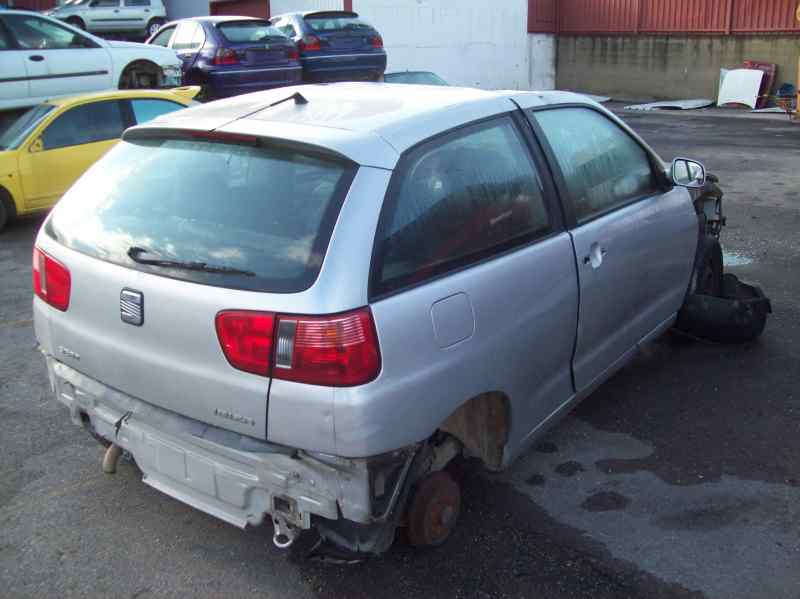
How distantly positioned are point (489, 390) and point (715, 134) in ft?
50.4

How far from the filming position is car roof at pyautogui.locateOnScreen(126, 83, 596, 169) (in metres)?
2.88

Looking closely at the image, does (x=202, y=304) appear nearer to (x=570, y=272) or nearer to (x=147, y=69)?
(x=570, y=272)

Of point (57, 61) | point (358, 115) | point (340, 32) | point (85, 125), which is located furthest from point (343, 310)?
point (340, 32)

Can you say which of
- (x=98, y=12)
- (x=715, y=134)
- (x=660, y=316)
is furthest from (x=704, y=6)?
(x=660, y=316)

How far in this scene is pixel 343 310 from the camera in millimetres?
2578

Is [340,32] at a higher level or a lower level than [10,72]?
higher

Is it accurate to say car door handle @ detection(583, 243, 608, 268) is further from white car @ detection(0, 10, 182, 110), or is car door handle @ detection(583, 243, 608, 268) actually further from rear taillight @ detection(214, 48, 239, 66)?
rear taillight @ detection(214, 48, 239, 66)

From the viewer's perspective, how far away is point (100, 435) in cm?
328

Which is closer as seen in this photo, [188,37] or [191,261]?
[191,261]

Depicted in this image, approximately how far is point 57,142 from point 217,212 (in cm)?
689

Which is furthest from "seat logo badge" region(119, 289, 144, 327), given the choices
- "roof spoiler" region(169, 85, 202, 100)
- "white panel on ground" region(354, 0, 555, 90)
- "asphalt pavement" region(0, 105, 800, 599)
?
"white panel on ground" region(354, 0, 555, 90)

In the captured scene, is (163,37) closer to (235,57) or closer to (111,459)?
(235,57)

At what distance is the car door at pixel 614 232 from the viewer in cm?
371

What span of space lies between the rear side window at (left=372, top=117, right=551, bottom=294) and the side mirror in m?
1.39
